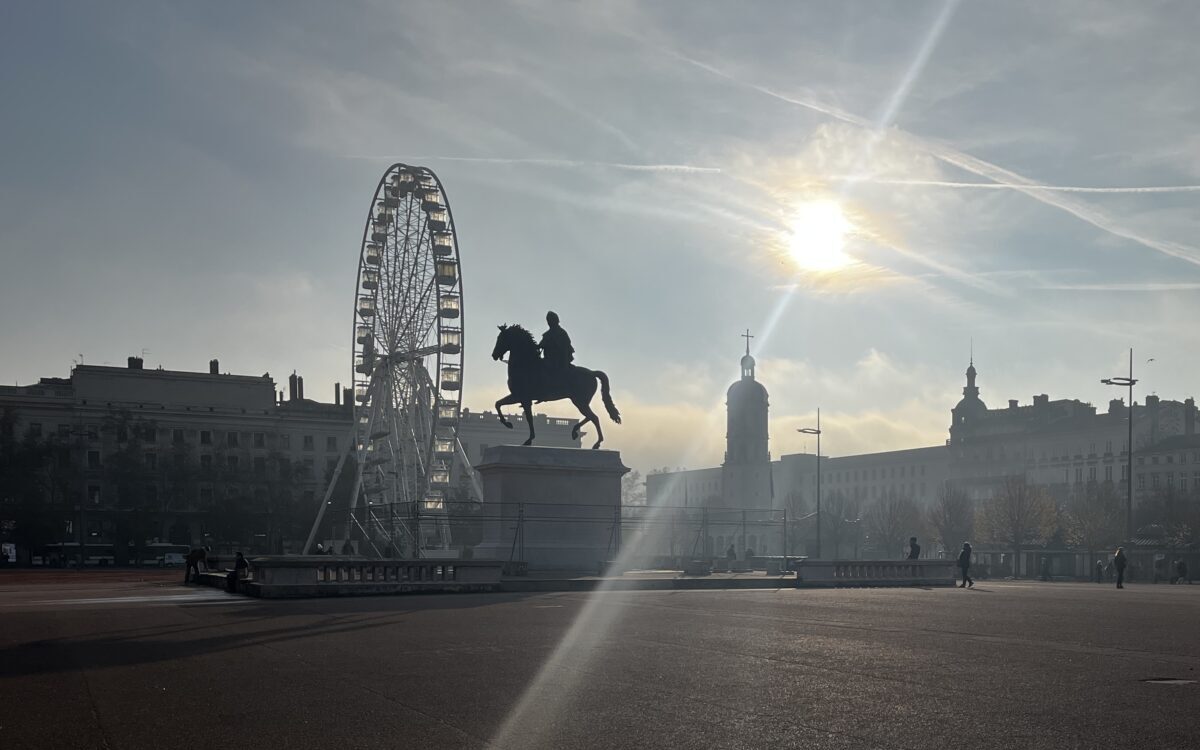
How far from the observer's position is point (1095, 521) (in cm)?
10744

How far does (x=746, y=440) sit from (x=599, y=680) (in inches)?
7116

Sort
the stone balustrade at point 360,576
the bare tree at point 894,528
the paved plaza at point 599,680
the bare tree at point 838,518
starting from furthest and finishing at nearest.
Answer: the bare tree at point 894,528
the bare tree at point 838,518
the stone balustrade at point 360,576
the paved plaza at point 599,680

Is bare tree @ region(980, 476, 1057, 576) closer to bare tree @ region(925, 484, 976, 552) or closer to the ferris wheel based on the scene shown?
bare tree @ region(925, 484, 976, 552)

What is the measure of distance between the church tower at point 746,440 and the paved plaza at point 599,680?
16681 cm

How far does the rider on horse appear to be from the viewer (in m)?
43.5

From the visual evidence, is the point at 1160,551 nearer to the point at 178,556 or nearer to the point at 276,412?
the point at 178,556

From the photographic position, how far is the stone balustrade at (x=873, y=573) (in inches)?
1565

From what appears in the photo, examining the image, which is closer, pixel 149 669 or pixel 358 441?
pixel 149 669

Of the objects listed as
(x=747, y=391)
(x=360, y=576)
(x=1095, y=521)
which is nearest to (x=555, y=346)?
(x=360, y=576)

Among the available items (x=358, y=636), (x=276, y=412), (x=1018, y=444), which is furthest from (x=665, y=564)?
(x=1018, y=444)

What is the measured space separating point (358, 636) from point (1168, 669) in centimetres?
1114

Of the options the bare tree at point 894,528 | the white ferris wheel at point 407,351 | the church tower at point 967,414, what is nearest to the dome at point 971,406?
the church tower at point 967,414

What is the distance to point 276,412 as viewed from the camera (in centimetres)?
14925

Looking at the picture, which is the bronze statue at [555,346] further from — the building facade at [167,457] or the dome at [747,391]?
the dome at [747,391]
